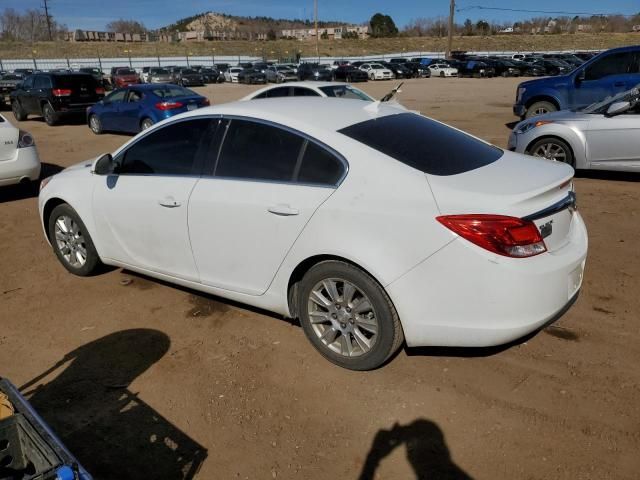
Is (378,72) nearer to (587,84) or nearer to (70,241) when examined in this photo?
(587,84)

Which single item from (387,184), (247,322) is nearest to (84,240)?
(247,322)

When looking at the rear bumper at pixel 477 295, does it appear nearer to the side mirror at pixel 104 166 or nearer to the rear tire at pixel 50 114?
the side mirror at pixel 104 166

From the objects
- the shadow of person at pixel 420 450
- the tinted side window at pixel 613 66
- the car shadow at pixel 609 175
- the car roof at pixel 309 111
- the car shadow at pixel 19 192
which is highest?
the tinted side window at pixel 613 66

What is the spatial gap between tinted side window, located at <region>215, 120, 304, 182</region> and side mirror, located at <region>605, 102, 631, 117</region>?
581 cm

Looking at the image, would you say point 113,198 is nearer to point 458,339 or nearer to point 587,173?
point 458,339

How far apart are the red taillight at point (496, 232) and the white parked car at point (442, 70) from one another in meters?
45.2

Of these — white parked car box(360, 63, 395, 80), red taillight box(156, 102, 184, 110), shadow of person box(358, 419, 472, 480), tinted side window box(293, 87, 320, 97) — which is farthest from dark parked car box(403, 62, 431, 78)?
shadow of person box(358, 419, 472, 480)

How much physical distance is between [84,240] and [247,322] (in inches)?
70.7

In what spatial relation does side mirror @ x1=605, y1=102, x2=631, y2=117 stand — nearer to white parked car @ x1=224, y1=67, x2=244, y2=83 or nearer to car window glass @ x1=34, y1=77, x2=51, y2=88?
car window glass @ x1=34, y1=77, x2=51, y2=88

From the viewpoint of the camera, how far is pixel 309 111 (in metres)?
3.55

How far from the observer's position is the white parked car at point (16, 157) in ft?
23.8

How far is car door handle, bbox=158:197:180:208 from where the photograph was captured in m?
3.73

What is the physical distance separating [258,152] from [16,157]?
555 cm

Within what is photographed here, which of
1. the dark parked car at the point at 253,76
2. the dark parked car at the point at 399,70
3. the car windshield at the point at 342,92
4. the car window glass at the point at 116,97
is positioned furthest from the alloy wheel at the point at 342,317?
the dark parked car at the point at 399,70
